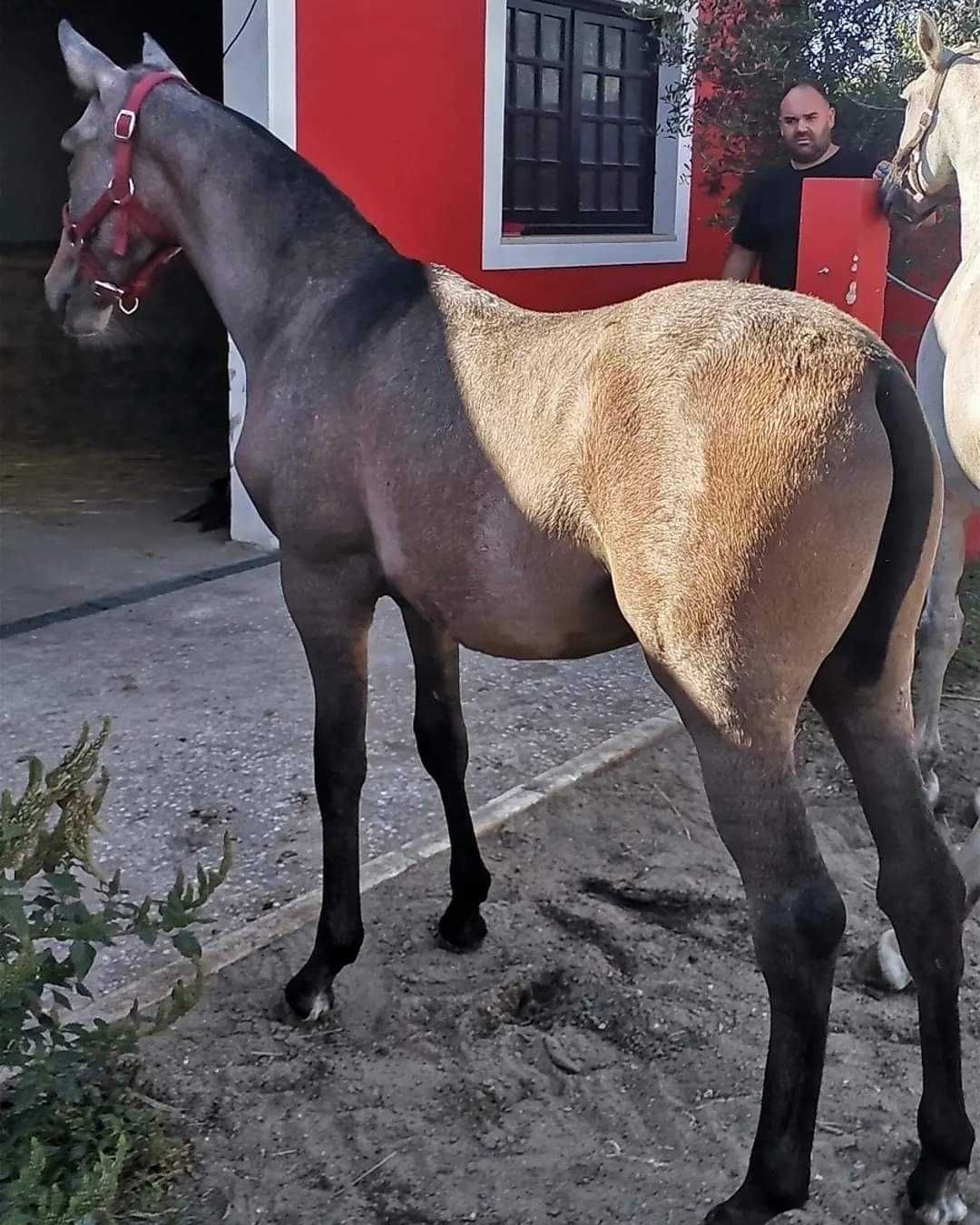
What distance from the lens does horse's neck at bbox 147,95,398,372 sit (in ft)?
9.14

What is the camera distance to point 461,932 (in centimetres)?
304

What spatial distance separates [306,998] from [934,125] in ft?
9.82

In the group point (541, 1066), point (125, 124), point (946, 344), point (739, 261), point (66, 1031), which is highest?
point (125, 124)

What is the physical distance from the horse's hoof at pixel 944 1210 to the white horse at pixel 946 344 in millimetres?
722

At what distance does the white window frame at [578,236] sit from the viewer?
6.84m

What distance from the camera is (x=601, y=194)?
852 centimetres

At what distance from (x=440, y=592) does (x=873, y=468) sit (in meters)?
0.83

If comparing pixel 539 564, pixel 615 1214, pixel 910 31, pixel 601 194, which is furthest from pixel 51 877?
pixel 601 194

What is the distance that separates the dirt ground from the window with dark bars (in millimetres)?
5467

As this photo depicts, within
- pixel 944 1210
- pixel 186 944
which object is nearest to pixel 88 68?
pixel 186 944

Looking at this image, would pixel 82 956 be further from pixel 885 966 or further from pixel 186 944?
pixel 885 966

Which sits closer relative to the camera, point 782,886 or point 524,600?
point 782,886

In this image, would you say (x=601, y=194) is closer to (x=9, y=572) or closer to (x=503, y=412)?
(x=9, y=572)

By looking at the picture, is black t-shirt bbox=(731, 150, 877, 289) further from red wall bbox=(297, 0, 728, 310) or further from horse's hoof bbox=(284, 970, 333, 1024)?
horse's hoof bbox=(284, 970, 333, 1024)
